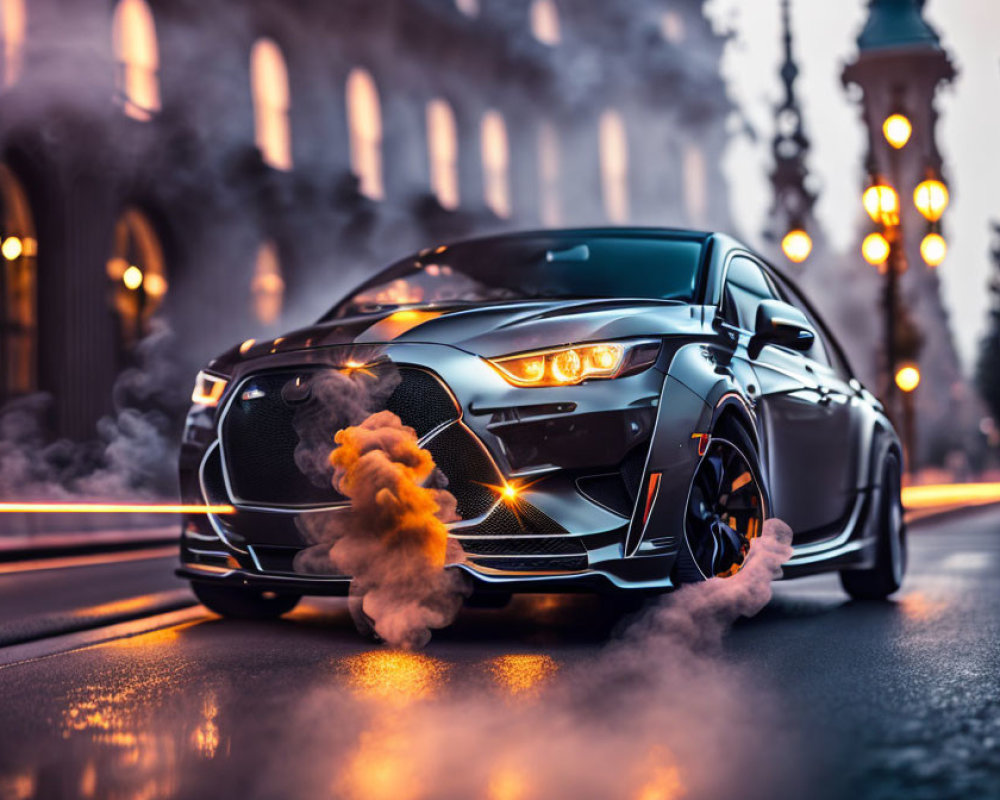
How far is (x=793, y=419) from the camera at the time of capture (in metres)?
6.68

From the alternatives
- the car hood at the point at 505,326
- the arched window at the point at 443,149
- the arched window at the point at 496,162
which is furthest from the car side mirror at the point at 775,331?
the arched window at the point at 496,162

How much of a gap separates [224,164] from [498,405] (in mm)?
18120

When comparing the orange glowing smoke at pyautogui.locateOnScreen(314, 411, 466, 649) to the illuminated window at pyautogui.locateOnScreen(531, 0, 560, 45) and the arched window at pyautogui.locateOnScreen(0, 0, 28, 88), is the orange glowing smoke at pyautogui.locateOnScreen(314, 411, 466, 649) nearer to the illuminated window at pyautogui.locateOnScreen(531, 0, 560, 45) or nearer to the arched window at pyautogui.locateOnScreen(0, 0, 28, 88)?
the arched window at pyautogui.locateOnScreen(0, 0, 28, 88)

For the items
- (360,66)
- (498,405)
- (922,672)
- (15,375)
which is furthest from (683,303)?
(360,66)

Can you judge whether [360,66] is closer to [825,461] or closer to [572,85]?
[572,85]

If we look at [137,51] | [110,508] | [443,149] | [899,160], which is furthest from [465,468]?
[899,160]

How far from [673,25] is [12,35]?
2507 cm

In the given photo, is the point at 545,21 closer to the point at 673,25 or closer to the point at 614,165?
the point at 614,165

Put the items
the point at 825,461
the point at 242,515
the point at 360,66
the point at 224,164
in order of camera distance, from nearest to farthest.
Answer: the point at 242,515, the point at 825,461, the point at 224,164, the point at 360,66

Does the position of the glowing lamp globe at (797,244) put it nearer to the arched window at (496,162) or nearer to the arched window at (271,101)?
the arched window at (271,101)

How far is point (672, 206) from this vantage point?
40.3 metres

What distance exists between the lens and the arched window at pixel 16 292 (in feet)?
64.9

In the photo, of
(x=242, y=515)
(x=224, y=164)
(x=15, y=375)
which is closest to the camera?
(x=242, y=515)

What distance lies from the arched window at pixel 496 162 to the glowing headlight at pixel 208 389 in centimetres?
2654
